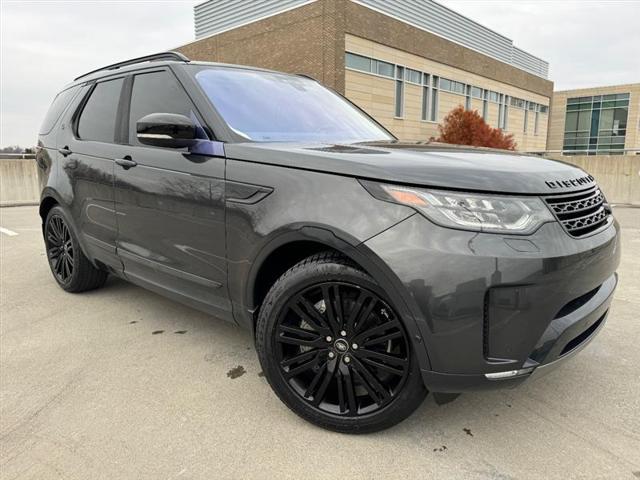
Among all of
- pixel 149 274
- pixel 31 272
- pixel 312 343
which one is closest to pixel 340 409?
pixel 312 343

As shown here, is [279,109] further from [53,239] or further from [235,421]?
[53,239]

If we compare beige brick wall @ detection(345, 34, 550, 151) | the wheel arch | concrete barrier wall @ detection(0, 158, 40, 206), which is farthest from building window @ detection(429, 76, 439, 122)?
the wheel arch

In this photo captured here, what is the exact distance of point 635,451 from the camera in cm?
210

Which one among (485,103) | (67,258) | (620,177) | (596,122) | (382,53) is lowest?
(67,258)

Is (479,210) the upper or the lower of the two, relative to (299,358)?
upper

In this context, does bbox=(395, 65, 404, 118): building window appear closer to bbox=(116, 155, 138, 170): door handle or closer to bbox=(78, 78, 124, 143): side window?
bbox=(78, 78, 124, 143): side window

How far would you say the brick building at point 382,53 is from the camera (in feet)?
73.0

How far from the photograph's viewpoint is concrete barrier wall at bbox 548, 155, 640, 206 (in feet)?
42.3

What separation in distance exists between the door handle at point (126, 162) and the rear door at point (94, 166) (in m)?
0.14

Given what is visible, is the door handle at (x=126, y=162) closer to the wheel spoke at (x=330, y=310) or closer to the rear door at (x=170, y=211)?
the rear door at (x=170, y=211)

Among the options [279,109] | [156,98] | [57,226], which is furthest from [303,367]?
[57,226]

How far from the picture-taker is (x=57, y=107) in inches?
175

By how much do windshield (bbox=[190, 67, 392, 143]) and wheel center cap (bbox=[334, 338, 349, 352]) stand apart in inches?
45.9

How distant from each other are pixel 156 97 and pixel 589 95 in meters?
53.8
